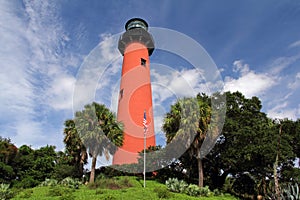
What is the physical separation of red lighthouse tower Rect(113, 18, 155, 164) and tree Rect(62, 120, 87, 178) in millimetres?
2878

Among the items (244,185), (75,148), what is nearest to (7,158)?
(75,148)

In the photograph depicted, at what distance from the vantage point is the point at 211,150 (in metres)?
20.5

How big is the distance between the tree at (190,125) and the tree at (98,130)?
157 inches

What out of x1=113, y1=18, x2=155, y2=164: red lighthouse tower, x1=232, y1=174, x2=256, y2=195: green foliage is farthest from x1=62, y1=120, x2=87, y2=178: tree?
x1=232, y1=174, x2=256, y2=195: green foliage

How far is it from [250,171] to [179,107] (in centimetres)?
739

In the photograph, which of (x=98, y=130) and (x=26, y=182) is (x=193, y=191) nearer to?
(x=98, y=130)

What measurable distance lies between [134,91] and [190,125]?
6.97 metres

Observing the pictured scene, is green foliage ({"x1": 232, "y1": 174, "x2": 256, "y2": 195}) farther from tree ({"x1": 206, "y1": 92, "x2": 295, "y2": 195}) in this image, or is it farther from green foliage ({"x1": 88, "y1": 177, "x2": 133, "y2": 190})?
green foliage ({"x1": 88, "y1": 177, "x2": 133, "y2": 190})

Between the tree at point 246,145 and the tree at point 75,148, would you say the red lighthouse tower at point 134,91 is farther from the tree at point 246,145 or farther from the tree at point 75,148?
the tree at point 246,145

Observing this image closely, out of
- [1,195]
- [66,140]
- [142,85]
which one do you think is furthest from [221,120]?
[1,195]

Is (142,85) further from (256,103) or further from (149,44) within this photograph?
(256,103)

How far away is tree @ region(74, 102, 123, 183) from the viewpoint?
18.5 m

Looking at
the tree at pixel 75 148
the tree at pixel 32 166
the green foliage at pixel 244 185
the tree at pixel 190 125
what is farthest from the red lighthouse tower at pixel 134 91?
the tree at pixel 32 166

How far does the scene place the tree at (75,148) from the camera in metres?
19.2
